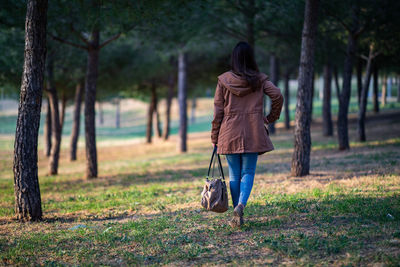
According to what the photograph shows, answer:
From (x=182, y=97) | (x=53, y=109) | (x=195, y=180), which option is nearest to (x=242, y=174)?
(x=195, y=180)

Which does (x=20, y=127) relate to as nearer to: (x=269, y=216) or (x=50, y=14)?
(x=269, y=216)

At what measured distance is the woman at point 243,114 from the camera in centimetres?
492

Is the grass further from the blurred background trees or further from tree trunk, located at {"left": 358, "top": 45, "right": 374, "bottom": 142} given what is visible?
tree trunk, located at {"left": 358, "top": 45, "right": 374, "bottom": 142}

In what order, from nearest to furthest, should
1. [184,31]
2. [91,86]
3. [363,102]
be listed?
[91,86], [184,31], [363,102]

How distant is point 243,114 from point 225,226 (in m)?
1.50

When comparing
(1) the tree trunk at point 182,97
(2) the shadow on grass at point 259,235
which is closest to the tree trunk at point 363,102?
(1) the tree trunk at point 182,97

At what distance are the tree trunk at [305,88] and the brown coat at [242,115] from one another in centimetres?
418

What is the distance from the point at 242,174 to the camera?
509cm

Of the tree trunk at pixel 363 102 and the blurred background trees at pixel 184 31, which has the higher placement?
the blurred background trees at pixel 184 31

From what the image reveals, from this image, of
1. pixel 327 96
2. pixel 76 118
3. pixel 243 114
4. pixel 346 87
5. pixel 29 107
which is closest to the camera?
pixel 243 114

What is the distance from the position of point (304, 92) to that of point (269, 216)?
4.06m

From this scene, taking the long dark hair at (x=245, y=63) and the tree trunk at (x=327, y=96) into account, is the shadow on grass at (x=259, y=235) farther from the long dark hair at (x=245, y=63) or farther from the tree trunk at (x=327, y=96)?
the tree trunk at (x=327, y=96)

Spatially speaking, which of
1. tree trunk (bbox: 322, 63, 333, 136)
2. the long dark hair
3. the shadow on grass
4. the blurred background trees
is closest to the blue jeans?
the shadow on grass

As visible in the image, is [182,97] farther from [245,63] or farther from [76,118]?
[245,63]
